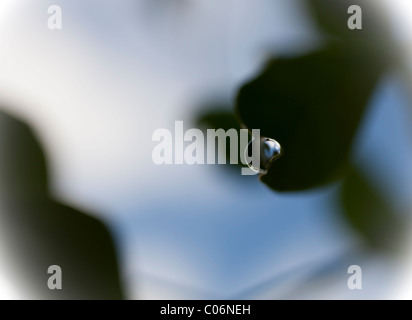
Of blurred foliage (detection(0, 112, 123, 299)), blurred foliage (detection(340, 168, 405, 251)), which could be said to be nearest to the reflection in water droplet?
blurred foliage (detection(340, 168, 405, 251))

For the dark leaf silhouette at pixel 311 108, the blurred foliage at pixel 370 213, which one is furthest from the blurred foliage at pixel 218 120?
the blurred foliage at pixel 370 213

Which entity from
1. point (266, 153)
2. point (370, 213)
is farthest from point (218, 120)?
point (370, 213)

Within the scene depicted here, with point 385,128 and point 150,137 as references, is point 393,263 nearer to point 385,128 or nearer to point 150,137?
point 385,128

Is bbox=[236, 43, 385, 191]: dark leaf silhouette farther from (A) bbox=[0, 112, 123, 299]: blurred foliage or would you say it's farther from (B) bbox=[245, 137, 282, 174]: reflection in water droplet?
(A) bbox=[0, 112, 123, 299]: blurred foliage

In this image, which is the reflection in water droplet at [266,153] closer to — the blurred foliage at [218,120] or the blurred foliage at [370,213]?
the blurred foliage at [218,120]

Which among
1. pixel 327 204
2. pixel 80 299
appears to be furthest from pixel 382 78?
pixel 80 299

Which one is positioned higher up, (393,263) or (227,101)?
(227,101)
